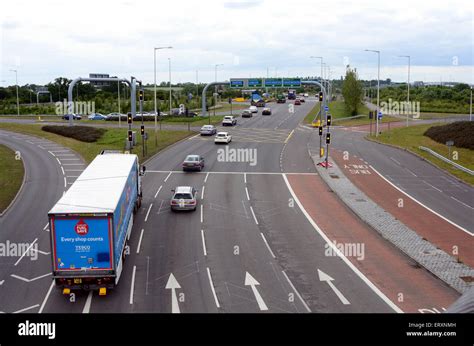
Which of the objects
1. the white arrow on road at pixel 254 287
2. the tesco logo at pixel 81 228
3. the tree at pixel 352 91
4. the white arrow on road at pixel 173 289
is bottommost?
the white arrow on road at pixel 254 287

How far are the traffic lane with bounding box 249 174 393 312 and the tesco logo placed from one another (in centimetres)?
829

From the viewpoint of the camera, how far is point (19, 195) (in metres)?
37.2

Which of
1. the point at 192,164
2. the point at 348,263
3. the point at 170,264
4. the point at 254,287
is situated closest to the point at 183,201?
the point at 170,264

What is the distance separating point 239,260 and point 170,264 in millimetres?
3106

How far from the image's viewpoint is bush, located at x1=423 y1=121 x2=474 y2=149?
57.6m

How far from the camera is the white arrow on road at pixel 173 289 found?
18881 millimetres

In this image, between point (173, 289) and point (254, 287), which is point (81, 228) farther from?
point (254, 287)

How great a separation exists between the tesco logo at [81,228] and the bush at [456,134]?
4788cm

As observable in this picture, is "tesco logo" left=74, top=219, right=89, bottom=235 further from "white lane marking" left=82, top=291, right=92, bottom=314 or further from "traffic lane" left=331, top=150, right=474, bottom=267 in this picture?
"traffic lane" left=331, top=150, right=474, bottom=267

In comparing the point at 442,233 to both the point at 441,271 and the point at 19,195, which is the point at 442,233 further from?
the point at 19,195

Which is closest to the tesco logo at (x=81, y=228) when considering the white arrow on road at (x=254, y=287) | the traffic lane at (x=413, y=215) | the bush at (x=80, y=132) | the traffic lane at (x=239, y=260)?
the traffic lane at (x=239, y=260)

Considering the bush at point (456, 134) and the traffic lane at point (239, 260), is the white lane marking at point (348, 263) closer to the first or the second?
the traffic lane at point (239, 260)

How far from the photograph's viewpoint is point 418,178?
45.2 meters

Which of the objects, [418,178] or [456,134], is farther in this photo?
[456,134]
